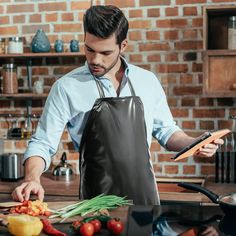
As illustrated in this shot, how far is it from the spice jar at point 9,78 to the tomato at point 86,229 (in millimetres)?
2428

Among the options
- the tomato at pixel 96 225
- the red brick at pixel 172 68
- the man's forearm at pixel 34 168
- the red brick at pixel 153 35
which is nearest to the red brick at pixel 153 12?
the red brick at pixel 153 35

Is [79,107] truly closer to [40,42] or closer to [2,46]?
[40,42]

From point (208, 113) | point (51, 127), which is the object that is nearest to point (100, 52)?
point (51, 127)

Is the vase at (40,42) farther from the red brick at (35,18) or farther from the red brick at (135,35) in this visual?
the red brick at (135,35)

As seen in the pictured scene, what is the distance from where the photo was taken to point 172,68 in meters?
3.63

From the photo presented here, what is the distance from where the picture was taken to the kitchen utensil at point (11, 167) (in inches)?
139

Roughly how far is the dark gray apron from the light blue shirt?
6 centimetres

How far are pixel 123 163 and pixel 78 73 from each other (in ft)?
1.65

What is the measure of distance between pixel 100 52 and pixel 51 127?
41 cm

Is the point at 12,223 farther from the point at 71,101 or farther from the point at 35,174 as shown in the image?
the point at 71,101

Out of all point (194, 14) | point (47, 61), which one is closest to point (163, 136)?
point (194, 14)

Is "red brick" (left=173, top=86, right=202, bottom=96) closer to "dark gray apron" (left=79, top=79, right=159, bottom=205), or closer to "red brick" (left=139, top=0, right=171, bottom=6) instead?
"red brick" (left=139, top=0, right=171, bottom=6)

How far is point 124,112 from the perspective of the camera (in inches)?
92.4

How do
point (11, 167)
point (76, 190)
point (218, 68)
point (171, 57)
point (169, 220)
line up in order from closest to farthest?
point (169, 220) < point (76, 190) < point (218, 68) < point (11, 167) < point (171, 57)
